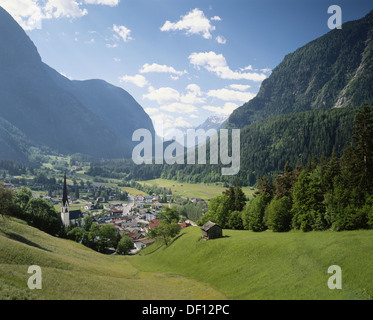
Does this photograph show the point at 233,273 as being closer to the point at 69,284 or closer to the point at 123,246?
the point at 69,284

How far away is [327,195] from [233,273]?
22.5 metres

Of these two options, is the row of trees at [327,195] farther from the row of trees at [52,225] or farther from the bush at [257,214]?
the row of trees at [52,225]

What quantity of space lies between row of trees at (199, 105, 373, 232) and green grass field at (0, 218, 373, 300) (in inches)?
147

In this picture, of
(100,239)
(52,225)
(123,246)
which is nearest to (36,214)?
(52,225)

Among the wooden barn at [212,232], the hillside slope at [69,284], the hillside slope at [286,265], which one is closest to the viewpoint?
the hillside slope at [69,284]

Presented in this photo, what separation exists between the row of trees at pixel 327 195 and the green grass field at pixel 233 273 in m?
3.74

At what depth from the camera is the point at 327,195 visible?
43969 mm

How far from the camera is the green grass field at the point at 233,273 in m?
25.1

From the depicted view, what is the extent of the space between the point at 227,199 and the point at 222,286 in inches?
1473

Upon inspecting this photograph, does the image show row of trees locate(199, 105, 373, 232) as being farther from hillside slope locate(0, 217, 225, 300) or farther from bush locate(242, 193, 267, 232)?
hillside slope locate(0, 217, 225, 300)

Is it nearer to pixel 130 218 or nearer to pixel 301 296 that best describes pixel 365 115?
pixel 301 296

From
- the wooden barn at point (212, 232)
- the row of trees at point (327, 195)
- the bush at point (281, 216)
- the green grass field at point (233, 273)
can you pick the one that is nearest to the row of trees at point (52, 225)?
the green grass field at point (233, 273)

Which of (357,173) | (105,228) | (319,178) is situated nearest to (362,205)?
(357,173)

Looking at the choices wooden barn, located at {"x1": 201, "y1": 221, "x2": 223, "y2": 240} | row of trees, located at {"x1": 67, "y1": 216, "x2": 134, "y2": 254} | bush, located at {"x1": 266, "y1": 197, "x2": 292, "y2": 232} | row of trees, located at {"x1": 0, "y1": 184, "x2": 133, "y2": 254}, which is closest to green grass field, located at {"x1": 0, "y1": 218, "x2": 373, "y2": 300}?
wooden barn, located at {"x1": 201, "y1": 221, "x2": 223, "y2": 240}
